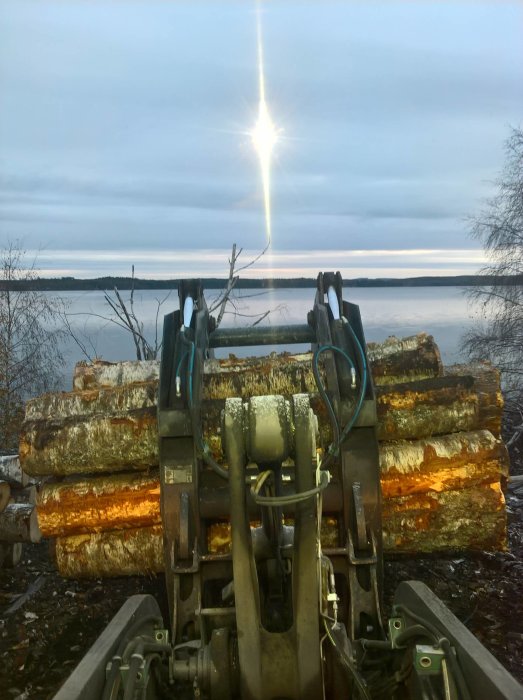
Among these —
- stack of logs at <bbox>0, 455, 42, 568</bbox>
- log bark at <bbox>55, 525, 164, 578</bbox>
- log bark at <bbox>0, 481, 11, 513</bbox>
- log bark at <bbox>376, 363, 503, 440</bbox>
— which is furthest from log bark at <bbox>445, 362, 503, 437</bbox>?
log bark at <bbox>0, 481, 11, 513</bbox>

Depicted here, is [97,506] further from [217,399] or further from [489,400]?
[489,400]

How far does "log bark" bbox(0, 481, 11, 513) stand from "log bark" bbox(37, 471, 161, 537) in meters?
1.44

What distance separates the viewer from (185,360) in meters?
3.80

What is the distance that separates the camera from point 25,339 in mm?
17219

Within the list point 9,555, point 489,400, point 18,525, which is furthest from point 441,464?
point 9,555

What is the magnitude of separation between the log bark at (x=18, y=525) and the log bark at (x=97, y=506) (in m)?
1.18

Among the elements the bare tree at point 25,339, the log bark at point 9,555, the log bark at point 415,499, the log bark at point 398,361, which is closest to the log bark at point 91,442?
the log bark at point 415,499

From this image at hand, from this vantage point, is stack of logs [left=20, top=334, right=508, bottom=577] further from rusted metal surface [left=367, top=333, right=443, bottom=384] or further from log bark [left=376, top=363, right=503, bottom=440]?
rusted metal surface [left=367, top=333, right=443, bottom=384]

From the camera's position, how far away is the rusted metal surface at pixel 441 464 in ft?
15.4

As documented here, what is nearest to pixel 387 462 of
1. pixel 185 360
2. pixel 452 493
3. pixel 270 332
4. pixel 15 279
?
pixel 452 493

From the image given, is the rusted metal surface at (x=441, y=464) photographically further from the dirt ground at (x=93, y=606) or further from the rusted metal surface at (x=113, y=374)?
the rusted metal surface at (x=113, y=374)

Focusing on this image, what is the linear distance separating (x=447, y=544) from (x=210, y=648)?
109 inches

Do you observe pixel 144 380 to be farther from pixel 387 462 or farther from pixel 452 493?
pixel 452 493

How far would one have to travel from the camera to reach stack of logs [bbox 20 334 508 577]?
4.75 m
